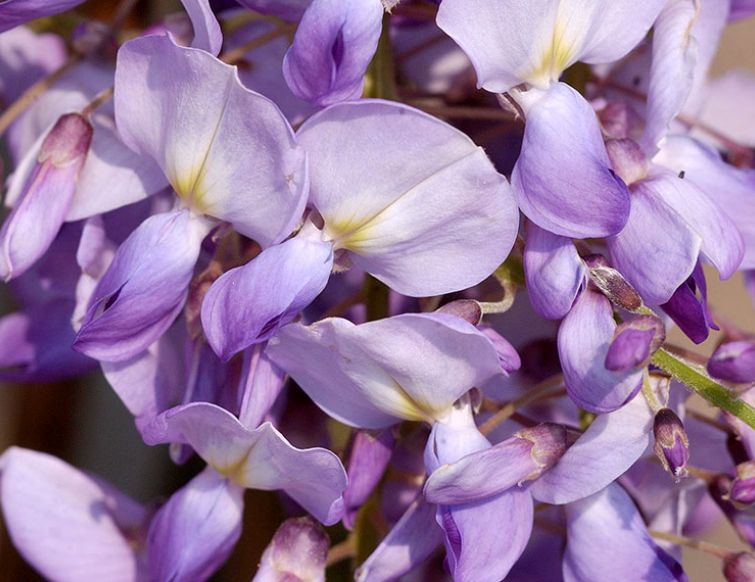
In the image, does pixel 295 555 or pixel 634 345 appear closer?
pixel 634 345

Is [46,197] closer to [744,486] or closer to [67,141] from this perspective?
[67,141]

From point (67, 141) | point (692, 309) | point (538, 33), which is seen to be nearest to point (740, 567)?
point (692, 309)

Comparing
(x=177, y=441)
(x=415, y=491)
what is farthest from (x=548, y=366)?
(x=177, y=441)

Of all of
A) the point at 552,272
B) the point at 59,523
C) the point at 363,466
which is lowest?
the point at 59,523

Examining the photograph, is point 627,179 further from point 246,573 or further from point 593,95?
point 246,573

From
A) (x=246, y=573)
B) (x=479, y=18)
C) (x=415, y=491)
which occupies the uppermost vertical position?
(x=479, y=18)

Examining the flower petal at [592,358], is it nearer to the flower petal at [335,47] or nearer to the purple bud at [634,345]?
the purple bud at [634,345]

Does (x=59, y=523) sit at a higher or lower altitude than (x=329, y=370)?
lower
